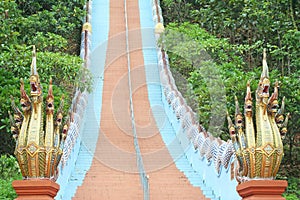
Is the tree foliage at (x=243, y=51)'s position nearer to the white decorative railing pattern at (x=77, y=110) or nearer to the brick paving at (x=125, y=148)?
the brick paving at (x=125, y=148)

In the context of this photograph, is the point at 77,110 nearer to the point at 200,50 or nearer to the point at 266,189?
A: the point at 200,50

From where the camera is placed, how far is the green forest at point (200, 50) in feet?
52.5

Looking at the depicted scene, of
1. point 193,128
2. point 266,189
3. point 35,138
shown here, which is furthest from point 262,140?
point 193,128

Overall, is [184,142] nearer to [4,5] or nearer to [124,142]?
[124,142]

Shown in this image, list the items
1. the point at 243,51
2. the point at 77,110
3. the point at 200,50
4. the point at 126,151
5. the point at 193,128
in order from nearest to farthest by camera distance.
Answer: the point at 193,128 → the point at 126,151 → the point at 77,110 → the point at 200,50 → the point at 243,51

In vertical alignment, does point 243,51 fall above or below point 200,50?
above

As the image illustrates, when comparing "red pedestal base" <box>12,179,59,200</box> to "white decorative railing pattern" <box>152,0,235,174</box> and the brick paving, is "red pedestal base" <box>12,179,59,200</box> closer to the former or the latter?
"white decorative railing pattern" <box>152,0,235,174</box>

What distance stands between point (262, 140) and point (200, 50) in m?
10.7

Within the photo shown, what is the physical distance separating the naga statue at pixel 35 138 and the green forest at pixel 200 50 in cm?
316

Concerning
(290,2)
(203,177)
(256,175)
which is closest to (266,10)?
(290,2)

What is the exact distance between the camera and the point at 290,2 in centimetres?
1889

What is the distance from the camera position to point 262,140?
8547 mm

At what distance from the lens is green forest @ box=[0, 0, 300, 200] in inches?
630

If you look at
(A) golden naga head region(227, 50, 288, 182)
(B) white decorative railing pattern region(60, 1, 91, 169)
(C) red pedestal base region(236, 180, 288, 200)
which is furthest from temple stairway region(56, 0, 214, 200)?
(C) red pedestal base region(236, 180, 288, 200)
